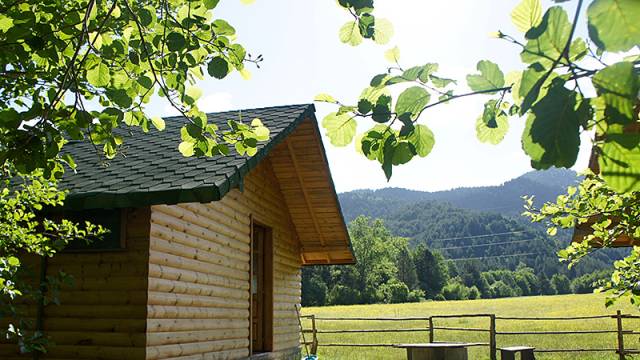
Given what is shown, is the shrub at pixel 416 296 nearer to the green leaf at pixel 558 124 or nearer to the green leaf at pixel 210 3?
the green leaf at pixel 210 3

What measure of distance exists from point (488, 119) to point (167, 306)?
5098 millimetres

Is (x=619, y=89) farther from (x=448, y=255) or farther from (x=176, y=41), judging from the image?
(x=448, y=255)

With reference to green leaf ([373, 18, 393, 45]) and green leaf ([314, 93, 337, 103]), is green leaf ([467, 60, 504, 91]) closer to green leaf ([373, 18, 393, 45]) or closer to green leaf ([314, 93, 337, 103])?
green leaf ([314, 93, 337, 103])

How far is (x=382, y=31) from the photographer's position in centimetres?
161

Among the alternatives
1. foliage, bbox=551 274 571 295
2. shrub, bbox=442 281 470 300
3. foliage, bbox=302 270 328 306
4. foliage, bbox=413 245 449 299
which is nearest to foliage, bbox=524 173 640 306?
foliage, bbox=302 270 328 306

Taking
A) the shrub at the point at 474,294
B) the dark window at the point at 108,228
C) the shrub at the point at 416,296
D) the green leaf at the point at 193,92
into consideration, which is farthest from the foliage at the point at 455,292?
the green leaf at the point at 193,92

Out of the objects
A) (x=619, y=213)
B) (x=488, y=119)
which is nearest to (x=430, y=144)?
(x=488, y=119)

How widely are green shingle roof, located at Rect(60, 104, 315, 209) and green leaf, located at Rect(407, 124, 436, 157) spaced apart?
328cm

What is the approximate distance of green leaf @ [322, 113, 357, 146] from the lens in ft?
4.64

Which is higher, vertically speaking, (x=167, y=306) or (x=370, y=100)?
(x=370, y=100)

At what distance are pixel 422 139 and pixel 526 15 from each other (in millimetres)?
456

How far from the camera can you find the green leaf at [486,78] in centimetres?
109

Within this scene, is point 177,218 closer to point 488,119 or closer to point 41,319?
point 41,319

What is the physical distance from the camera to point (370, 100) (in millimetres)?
1354
